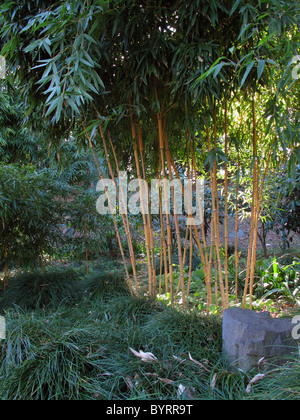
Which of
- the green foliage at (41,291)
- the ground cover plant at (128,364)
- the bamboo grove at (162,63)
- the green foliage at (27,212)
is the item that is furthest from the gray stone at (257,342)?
the green foliage at (27,212)

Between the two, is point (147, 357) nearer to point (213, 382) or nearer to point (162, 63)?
point (213, 382)

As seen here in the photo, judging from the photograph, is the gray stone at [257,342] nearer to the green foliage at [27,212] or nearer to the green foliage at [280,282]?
the green foliage at [280,282]

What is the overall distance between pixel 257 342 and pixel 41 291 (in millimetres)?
1815

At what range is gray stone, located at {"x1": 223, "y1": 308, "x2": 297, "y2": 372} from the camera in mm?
1451

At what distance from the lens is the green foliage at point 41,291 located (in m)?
2.54

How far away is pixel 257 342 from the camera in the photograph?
4.75 feet

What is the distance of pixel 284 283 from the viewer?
2541mm

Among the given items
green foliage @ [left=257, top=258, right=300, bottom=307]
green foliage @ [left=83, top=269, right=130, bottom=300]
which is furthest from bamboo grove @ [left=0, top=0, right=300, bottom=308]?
green foliage @ [left=257, top=258, right=300, bottom=307]

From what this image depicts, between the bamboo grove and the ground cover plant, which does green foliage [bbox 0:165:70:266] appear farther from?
the ground cover plant

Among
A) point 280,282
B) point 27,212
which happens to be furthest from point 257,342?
point 27,212

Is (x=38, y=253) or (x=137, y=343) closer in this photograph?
(x=137, y=343)
